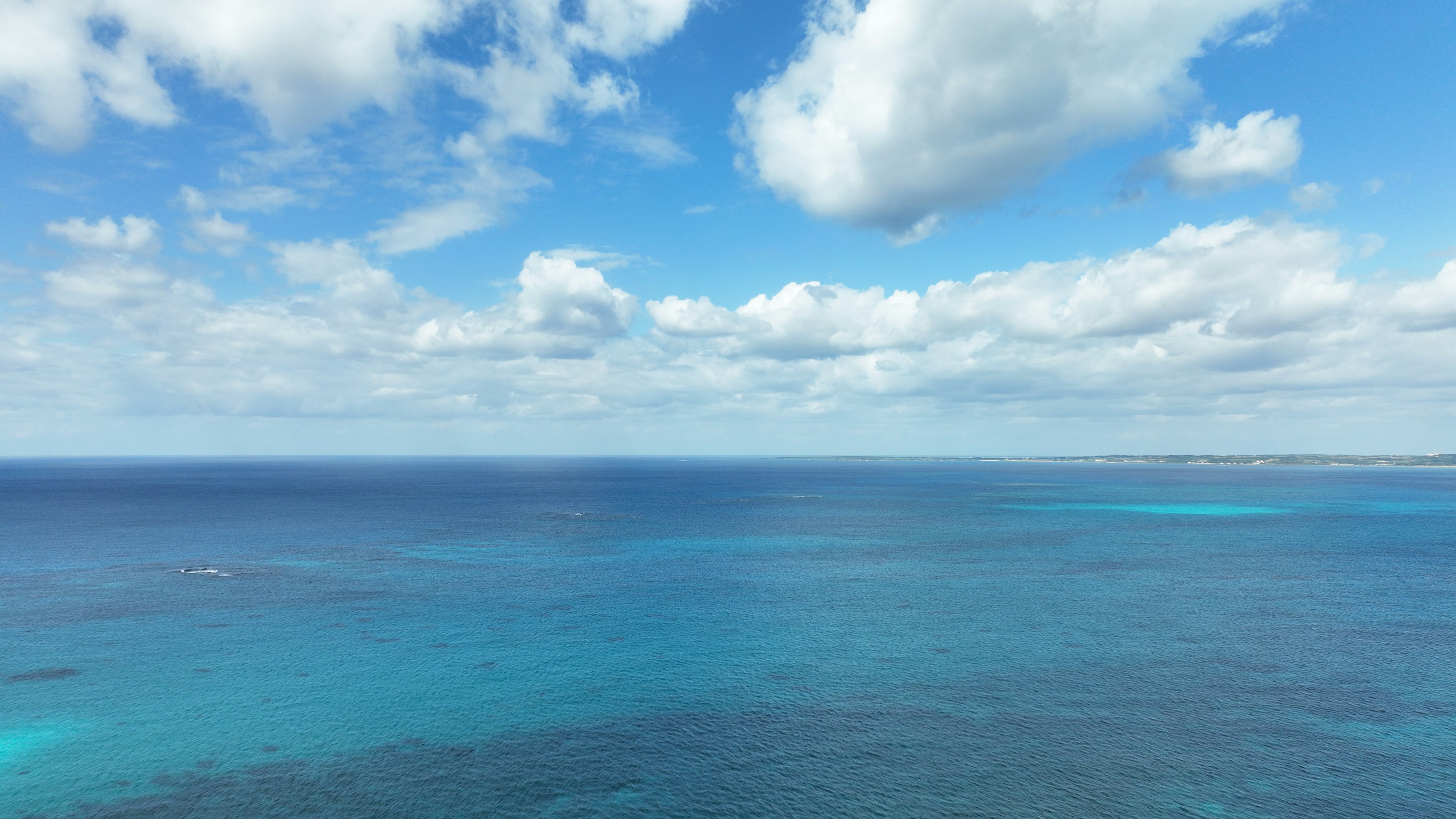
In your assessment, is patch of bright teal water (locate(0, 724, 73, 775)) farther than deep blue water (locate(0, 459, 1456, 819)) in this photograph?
Yes

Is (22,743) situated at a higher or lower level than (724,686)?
lower

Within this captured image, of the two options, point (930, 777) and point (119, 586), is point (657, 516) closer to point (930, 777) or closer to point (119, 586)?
point (119, 586)

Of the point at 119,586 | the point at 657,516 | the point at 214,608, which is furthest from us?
the point at 657,516

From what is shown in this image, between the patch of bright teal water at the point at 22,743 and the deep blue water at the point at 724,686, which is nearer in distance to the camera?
the deep blue water at the point at 724,686

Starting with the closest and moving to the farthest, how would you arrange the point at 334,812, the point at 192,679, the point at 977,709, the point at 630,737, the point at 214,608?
the point at 334,812 → the point at 630,737 → the point at 977,709 → the point at 192,679 → the point at 214,608

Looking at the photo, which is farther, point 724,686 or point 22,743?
point 724,686

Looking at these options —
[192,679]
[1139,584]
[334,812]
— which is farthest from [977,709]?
[192,679]

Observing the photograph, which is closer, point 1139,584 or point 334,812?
point 334,812
